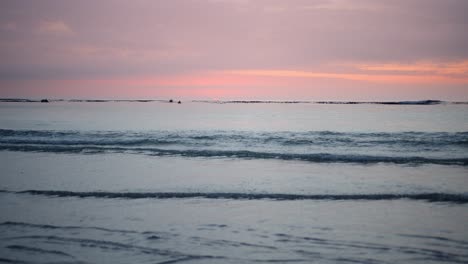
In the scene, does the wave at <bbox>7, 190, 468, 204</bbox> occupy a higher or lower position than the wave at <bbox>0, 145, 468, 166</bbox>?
lower

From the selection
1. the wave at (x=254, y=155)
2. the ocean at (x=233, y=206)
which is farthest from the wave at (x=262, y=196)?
the wave at (x=254, y=155)

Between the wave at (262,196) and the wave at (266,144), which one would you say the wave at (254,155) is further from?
the wave at (262,196)

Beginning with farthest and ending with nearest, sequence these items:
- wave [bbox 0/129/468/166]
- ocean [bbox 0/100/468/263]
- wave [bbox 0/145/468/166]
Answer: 1. wave [bbox 0/129/468/166]
2. wave [bbox 0/145/468/166]
3. ocean [bbox 0/100/468/263]

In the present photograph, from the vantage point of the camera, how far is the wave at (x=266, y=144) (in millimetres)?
13773

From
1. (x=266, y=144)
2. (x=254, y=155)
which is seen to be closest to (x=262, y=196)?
(x=254, y=155)

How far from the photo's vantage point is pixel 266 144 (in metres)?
17.3

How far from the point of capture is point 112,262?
4.49m

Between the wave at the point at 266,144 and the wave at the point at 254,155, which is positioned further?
the wave at the point at 266,144

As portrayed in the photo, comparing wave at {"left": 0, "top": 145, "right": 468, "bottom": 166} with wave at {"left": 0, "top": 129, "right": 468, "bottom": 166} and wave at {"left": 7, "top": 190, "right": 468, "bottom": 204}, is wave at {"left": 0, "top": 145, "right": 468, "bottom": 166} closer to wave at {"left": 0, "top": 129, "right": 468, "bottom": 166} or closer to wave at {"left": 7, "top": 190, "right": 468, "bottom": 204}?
wave at {"left": 0, "top": 129, "right": 468, "bottom": 166}

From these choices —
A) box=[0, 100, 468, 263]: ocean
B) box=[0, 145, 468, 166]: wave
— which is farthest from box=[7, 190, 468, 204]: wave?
box=[0, 145, 468, 166]: wave

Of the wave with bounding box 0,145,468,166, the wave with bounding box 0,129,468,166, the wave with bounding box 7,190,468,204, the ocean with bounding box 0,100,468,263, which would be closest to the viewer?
the ocean with bounding box 0,100,468,263

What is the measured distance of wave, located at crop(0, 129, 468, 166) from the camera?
1377 cm

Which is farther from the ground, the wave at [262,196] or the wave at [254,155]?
the wave at [254,155]

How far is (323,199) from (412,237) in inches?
91.5
